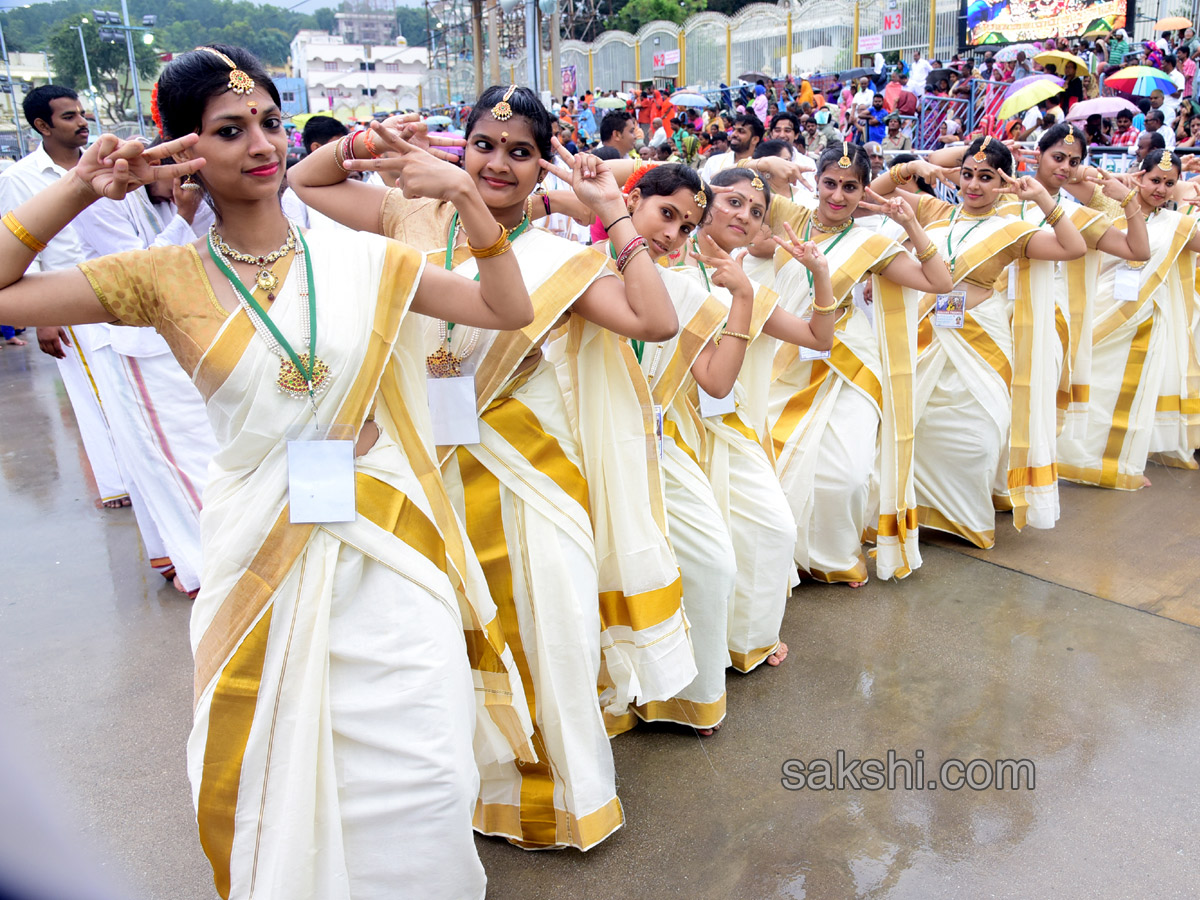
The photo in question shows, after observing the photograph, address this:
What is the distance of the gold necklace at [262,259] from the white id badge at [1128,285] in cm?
473

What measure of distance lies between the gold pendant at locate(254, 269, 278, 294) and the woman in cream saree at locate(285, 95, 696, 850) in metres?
0.53

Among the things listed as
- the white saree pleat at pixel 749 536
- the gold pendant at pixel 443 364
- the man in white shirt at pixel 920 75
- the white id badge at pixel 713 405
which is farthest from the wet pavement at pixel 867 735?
the man in white shirt at pixel 920 75

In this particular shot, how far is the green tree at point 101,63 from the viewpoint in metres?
35.8

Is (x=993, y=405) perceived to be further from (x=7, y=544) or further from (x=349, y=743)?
(x=7, y=544)

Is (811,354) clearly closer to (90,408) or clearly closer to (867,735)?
(867,735)

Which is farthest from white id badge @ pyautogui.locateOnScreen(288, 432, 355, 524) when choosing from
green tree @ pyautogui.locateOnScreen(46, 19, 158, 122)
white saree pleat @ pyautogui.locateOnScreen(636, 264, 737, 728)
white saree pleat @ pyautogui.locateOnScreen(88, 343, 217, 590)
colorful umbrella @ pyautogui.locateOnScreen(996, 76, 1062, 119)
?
green tree @ pyautogui.locateOnScreen(46, 19, 158, 122)

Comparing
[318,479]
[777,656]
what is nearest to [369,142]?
[318,479]

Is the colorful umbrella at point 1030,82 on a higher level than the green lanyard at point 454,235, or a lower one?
higher

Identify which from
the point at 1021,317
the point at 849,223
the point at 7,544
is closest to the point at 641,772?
the point at 849,223

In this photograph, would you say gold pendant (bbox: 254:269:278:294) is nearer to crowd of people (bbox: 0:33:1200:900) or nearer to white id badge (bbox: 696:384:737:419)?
crowd of people (bbox: 0:33:1200:900)

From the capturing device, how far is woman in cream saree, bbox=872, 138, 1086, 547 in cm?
429

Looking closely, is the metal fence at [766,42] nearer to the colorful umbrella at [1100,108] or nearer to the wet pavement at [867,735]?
the colorful umbrella at [1100,108]

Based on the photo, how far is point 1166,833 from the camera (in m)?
2.50

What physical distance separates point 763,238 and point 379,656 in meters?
2.52
